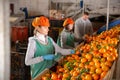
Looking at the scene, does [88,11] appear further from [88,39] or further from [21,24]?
[21,24]

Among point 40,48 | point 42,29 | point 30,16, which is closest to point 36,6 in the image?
point 30,16

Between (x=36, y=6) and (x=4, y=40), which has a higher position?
(x=36, y=6)

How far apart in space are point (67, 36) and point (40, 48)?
0.55 m

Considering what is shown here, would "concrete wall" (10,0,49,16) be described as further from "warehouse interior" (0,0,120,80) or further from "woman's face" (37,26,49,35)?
"woman's face" (37,26,49,35)

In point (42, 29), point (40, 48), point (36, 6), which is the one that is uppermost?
point (36, 6)

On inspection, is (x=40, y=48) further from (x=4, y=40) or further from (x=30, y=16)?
(x=4, y=40)

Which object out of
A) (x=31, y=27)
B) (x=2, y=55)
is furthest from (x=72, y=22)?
(x=2, y=55)

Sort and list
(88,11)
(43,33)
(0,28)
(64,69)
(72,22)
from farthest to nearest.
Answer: (88,11) → (72,22) → (43,33) → (64,69) → (0,28)

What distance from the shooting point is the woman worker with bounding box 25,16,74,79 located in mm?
1979

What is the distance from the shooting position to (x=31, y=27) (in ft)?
6.97

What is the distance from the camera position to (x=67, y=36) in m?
2.52

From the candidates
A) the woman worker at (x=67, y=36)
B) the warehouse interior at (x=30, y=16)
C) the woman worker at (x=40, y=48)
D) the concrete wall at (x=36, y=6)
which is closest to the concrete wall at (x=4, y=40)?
the warehouse interior at (x=30, y=16)

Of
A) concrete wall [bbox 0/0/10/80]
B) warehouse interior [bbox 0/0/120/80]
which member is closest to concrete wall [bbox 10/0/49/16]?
warehouse interior [bbox 0/0/120/80]

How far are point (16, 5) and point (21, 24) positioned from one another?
0.63ft
